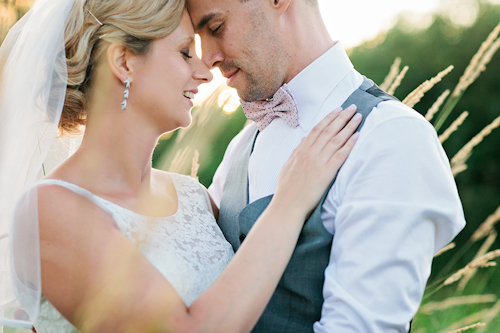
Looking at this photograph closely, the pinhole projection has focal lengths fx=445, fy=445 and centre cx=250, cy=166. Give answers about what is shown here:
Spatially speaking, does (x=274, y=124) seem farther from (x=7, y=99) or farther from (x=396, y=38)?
(x=396, y=38)

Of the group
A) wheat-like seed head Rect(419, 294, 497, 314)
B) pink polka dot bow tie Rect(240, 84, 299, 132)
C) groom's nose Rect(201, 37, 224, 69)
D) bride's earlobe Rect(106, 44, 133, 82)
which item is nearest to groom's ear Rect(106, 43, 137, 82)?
bride's earlobe Rect(106, 44, 133, 82)

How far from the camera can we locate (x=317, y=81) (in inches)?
85.8

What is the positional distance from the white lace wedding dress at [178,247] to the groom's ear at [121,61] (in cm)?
56

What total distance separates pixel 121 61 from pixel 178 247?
2.91 feet

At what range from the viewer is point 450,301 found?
2398mm

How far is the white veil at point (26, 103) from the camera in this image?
1884mm

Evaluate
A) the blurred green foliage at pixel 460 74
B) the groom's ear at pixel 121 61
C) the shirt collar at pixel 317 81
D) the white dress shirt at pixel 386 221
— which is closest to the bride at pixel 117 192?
the groom's ear at pixel 121 61

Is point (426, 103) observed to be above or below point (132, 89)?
below

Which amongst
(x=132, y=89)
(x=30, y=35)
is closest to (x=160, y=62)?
(x=132, y=89)

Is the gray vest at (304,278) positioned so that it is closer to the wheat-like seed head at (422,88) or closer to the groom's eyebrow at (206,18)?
the wheat-like seed head at (422,88)

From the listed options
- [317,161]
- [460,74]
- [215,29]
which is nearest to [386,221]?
[317,161]

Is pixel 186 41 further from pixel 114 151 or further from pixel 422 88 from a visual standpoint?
pixel 422 88

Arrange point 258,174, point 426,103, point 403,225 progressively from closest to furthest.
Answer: point 403,225 < point 258,174 < point 426,103

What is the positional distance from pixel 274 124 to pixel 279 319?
0.99 m
